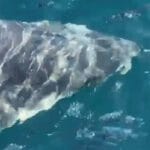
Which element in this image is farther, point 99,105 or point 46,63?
point 99,105

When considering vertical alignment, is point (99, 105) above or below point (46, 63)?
below

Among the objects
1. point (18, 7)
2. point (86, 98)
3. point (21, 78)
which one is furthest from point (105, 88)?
point (18, 7)

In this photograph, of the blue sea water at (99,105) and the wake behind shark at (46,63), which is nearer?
the wake behind shark at (46,63)

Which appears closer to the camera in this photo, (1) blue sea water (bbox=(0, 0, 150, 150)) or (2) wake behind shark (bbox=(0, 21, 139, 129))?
(2) wake behind shark (bbox=(0, 21, 139, 129))

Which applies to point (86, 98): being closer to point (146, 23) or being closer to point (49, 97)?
point (49, 97)
